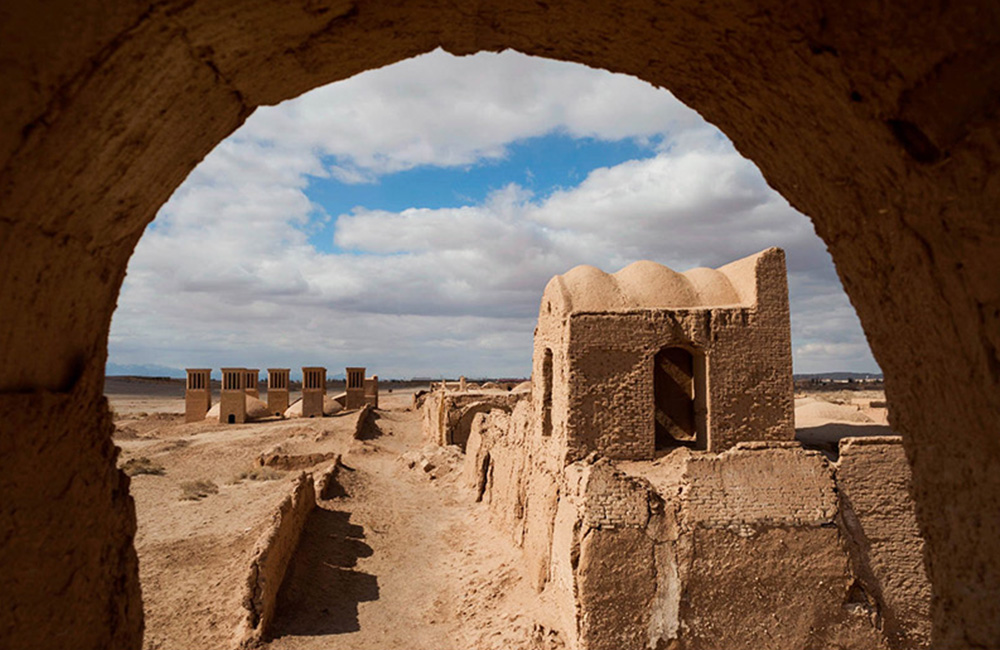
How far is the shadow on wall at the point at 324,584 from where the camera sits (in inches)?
372

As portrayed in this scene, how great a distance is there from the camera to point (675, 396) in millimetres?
11430

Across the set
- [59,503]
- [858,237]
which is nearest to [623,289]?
[858,237]

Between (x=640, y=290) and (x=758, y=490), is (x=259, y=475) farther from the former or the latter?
(x=758, y=490)

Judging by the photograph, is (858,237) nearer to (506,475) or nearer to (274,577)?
(274,577)

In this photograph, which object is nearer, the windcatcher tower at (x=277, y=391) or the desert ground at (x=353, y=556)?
the desert ground at (x=353, y=556)

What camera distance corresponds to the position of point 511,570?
35.8 feet

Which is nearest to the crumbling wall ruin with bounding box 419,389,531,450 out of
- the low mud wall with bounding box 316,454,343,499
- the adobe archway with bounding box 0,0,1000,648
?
the low mud wall with bounding box 316,454,343,499

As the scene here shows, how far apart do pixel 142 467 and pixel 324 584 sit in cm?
1164

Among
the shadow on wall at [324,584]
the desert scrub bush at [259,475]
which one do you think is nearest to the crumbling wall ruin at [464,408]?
the desert scrub bush at [259,475]

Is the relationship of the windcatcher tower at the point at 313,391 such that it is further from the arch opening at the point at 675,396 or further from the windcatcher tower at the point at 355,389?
the arch opening at the point at 675,396

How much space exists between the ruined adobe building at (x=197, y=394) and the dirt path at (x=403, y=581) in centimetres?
2001

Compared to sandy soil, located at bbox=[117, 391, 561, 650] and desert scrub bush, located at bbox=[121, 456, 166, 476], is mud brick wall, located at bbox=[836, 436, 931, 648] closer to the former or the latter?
sandy soil, located at bbox=[117, 391, 561, 650]

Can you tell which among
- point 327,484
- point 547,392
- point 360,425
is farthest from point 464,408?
point 547,392

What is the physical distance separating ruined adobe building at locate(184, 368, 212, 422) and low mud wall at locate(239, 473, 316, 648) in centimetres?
2474
